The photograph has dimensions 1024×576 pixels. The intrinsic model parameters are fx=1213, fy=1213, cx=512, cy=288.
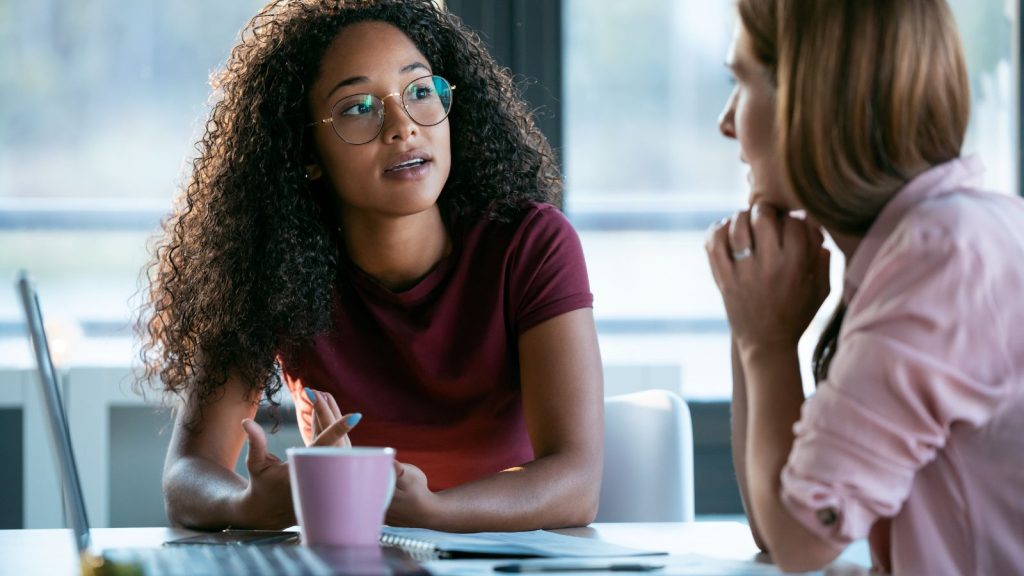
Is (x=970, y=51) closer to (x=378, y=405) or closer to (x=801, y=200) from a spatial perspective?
(x=378, y=405)

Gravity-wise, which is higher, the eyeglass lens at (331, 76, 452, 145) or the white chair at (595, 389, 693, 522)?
the eyeglass lens at (331, 76, 452, 145)

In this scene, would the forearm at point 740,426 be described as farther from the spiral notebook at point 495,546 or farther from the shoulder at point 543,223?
the shoulder at point 543,223

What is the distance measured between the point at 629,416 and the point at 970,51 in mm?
2545

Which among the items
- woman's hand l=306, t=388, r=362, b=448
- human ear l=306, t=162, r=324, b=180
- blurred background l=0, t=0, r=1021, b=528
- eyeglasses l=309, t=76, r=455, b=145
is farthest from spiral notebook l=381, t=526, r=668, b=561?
blurred background l=0, t=0, r=1021, b=528

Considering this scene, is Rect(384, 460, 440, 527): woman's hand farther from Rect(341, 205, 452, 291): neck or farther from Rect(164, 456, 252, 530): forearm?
Rect(341, 205, 452, 291): neck

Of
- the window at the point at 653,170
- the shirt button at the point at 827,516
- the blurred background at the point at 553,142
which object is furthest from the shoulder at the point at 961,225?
the window at the point at 653,170

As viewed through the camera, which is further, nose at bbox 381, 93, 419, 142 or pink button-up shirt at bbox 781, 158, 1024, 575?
nose at bbox 381, 93, 419, 142

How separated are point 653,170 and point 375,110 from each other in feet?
6.77

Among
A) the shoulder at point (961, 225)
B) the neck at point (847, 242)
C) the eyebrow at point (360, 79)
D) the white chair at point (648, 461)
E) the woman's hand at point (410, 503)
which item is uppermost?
the eyebrow at point (360, 79)

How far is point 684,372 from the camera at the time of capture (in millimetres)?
3727

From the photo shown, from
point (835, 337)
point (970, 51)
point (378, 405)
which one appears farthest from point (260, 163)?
point (970, 51)

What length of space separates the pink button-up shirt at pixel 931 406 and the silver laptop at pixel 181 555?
0.35 metres

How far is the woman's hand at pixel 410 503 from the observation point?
1.35 metres

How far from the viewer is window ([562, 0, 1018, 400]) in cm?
369
